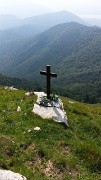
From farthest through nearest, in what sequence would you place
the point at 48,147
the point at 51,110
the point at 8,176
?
1. the point at 51,110
2. the point at 48,147
3. the point at 8,176

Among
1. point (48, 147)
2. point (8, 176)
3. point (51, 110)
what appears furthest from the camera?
point (51, 110)

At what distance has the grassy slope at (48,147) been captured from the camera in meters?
16.4

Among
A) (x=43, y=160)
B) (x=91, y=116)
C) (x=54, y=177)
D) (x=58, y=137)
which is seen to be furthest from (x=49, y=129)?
(x=91, y=116)

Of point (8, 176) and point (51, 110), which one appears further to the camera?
point (51, 110)

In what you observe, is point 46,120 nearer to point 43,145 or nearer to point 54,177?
point 43,145

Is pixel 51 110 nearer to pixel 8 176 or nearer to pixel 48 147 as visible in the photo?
pixel 48 147

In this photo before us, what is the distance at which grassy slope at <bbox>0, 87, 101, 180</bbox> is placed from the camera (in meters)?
16.4

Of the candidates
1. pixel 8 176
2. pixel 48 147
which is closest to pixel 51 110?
pixel 48 147

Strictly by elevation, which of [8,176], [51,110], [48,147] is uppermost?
[51,110]

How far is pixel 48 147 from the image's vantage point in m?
18.5

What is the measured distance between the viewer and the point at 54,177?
629 inches

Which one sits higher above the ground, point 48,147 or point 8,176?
point 8,176

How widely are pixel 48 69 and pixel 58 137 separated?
713cm

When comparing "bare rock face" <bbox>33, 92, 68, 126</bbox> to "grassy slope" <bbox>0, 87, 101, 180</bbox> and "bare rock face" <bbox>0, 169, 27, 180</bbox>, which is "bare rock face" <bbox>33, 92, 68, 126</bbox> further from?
"bare rock face" <bbox>0, 169, 27, 180</bbox>
